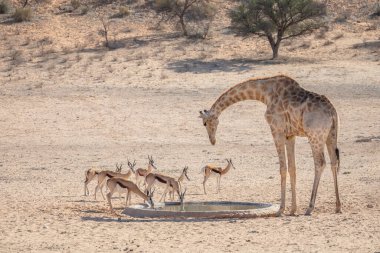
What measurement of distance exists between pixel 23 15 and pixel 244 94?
1045 inches

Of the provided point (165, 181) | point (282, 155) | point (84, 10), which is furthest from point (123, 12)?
point (282, 155)

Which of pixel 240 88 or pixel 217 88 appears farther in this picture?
pixel 217 88

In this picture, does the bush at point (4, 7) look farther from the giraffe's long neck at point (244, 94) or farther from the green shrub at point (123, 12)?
the giraffe's long neck at point (244, 94)

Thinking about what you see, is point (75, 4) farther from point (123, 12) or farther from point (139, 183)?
point (139, 183)

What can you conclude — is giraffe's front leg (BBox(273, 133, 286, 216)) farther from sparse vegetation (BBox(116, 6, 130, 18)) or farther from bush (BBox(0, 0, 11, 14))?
bush (BBox(0, 0, 11, 14))

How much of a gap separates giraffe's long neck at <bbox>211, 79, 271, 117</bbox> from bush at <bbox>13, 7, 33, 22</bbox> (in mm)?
26446

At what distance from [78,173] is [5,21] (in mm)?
21876

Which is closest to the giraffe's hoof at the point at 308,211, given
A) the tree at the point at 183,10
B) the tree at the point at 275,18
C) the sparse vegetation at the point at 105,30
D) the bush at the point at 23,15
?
the tree at the point at 275,18

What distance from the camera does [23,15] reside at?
1638 inches

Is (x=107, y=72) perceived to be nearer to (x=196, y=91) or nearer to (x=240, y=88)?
(x=196, y=91)

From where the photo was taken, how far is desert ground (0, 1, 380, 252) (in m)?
14.1

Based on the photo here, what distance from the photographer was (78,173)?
855 inches

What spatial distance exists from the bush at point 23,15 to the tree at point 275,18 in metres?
8.35

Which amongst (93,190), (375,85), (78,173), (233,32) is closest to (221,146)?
(78,173)
